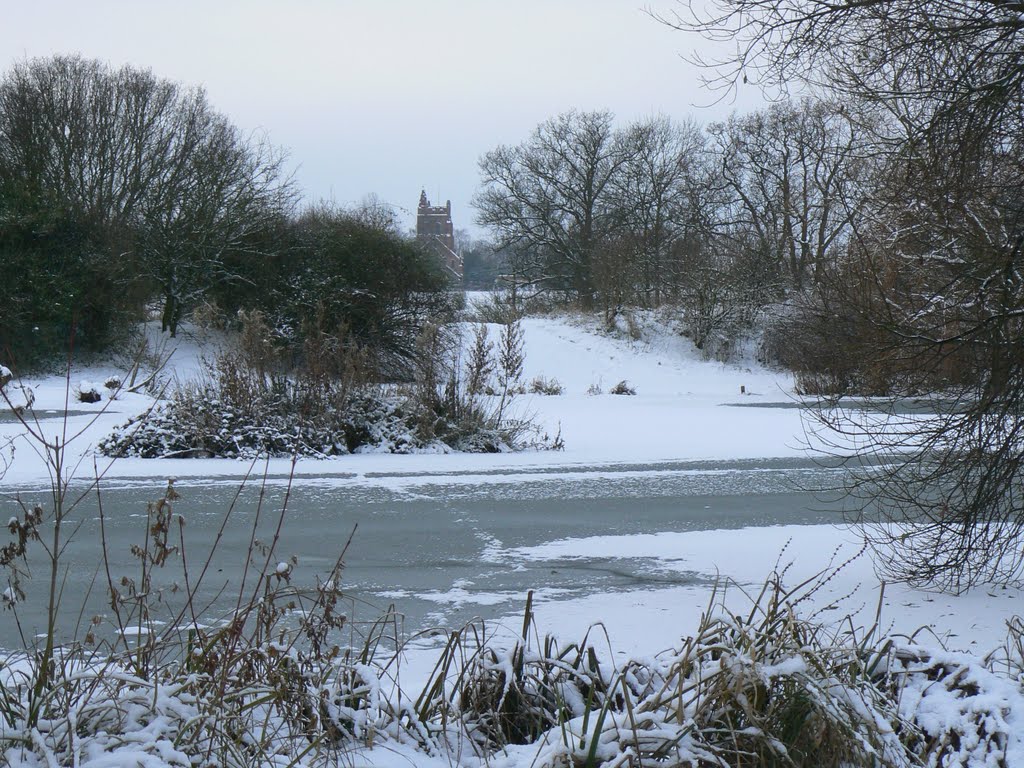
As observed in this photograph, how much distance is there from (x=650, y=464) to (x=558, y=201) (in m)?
30.6

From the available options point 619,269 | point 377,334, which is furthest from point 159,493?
point 619,269

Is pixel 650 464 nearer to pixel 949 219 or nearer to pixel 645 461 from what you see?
pixel 645 461

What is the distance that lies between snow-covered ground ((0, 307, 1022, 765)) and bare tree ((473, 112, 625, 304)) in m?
12.1

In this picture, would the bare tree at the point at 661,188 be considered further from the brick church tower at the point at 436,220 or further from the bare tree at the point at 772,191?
the brick church tower at the point at 436,220

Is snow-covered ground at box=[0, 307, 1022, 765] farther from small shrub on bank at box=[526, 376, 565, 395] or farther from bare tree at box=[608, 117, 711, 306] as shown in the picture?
bare tree at box=[608, 117, 711, 306]

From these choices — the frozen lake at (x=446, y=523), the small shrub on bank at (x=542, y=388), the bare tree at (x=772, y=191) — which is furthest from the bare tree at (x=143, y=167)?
the frozen lake at (x=446, y=523)

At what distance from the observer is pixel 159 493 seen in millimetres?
9930

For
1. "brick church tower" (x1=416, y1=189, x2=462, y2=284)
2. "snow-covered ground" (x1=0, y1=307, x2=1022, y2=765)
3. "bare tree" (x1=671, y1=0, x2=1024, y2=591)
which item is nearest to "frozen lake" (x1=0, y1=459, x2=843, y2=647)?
"snow-covered ground" (x1=0, y1=307, x2=1022, y2=765)

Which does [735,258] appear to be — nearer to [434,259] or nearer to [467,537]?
[434,259]

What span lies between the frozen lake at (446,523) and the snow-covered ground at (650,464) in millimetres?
274

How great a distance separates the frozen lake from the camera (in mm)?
6598

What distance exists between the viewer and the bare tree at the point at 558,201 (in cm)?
4119

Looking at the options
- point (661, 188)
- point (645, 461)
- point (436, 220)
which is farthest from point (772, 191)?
point (436, 220)

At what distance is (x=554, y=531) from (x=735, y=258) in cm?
2460
